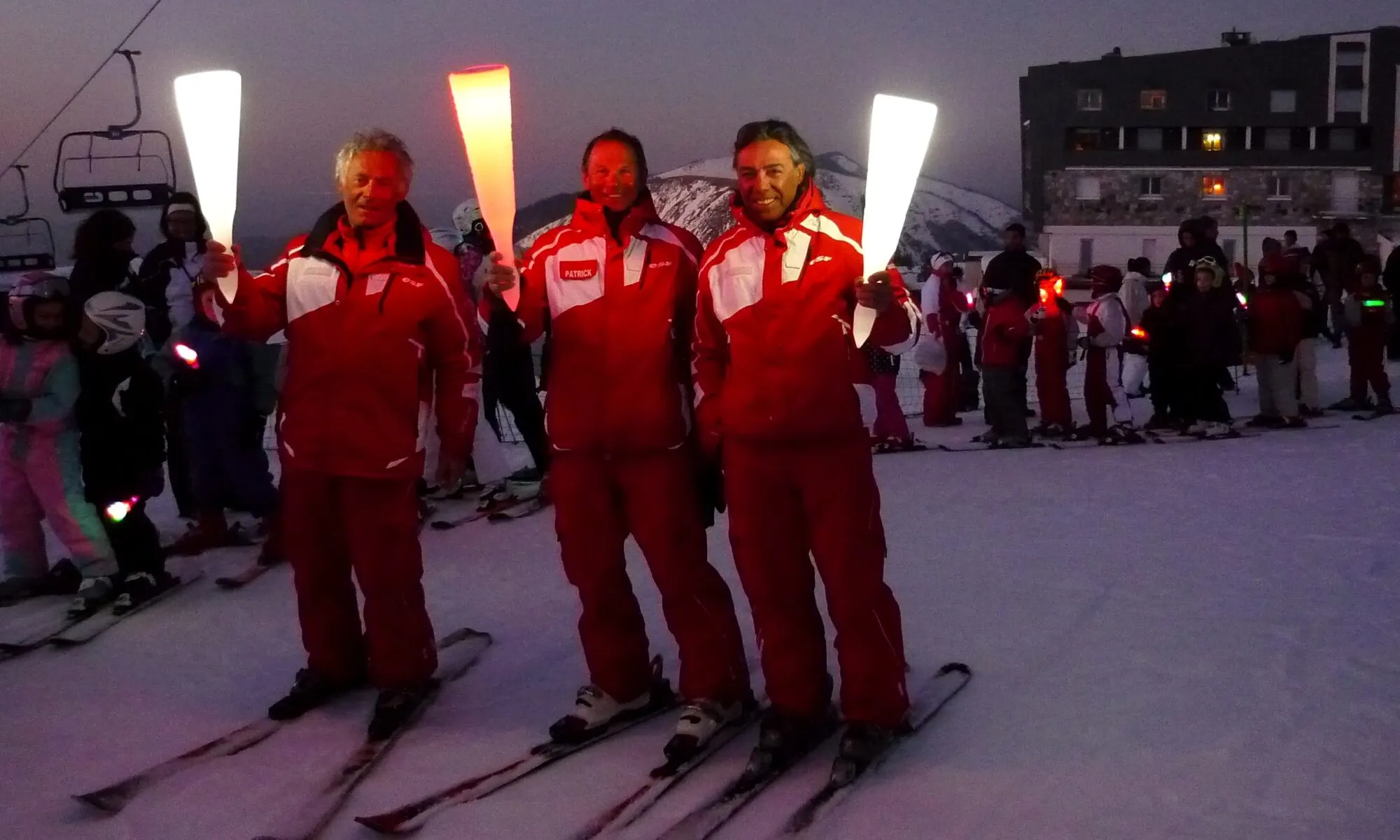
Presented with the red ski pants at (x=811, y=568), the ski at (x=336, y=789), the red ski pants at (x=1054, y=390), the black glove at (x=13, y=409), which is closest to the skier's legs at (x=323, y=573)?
the ski at (x=336, y=789)

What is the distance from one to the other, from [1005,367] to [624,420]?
6577 mm

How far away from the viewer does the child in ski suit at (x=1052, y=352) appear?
966 cm

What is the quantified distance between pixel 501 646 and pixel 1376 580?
3.73m

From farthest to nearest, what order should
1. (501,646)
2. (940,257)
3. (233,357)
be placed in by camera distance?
(940,257), (233,357), (501,646)

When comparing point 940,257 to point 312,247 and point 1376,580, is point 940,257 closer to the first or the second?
point 1376,580

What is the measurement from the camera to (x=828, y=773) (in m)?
3.30

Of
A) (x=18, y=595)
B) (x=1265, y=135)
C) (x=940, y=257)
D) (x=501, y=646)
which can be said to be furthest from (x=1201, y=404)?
(x=1265, y=135)

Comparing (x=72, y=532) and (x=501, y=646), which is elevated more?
(x=72, y=532)

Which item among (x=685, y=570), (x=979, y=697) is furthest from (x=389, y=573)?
(x=979, y=697)

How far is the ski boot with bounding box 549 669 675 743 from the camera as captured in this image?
3561mm

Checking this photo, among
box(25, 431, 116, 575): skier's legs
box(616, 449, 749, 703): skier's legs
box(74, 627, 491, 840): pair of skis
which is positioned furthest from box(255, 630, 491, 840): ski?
box(25, 431, 116, 575): skier's legs

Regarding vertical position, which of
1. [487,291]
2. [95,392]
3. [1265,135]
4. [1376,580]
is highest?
[1265,135]

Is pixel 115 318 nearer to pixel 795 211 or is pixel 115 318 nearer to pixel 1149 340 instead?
pixel 795 211

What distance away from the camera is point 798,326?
3168 millimetres
